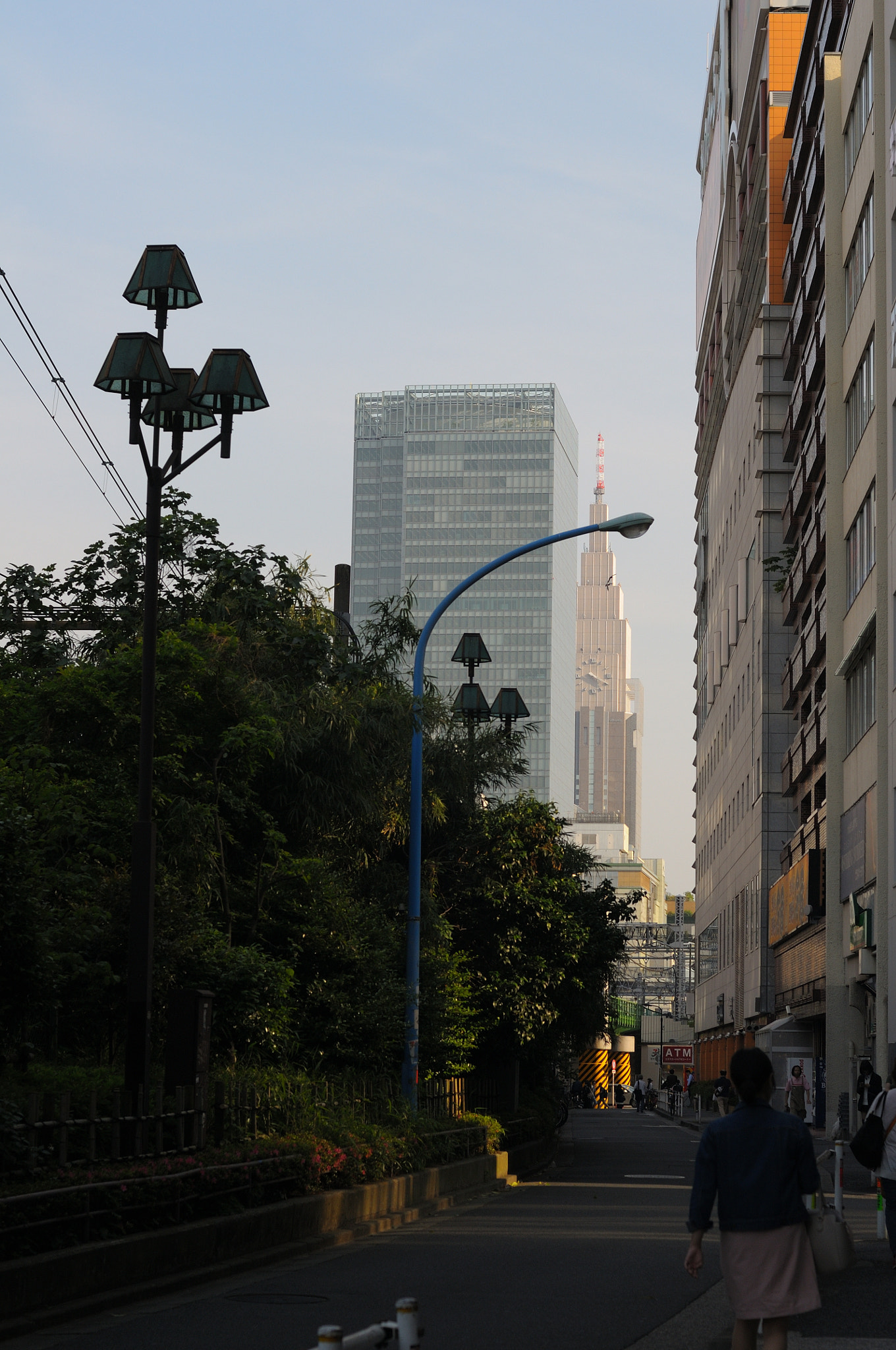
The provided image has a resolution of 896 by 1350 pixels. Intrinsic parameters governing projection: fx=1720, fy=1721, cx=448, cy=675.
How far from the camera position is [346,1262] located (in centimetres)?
1402

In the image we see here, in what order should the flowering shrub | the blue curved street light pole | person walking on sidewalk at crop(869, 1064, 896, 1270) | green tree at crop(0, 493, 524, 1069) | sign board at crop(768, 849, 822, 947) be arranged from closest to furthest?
the flowering shrub, person walking on sidewalk at crop(869, 1064, 896, 1270), green tree at crop(0, 493, 524, 1069), the blue curved street light pole, sign board at crop(768, 849, 822, 947)

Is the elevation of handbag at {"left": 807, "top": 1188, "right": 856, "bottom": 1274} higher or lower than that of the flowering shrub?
higher

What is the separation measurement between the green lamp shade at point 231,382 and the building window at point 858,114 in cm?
2346

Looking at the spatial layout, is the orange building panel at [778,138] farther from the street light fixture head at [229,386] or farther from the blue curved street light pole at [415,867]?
the street light fixture head at [229,386]

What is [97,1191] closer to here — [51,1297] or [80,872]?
[51,1297]

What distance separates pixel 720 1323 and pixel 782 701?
54.0 m

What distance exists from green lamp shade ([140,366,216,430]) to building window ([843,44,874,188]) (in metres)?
23.2

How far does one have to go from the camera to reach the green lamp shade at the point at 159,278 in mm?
15828

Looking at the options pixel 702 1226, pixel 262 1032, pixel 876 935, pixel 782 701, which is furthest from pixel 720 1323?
pixel 782 701

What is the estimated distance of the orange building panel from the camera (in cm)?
6306

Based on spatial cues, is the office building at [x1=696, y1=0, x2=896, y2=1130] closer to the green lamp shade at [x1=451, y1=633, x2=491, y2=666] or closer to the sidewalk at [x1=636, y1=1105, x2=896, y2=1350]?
the green lamp shade at [x1=451, y1=633, x2=491, y2=666]

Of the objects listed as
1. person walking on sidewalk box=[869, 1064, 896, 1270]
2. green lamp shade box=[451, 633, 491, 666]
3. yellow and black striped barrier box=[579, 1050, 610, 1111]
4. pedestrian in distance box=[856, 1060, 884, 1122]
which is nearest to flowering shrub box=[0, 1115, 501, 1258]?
person walking on sidewalk box=[869, 1064, 896, 1270]

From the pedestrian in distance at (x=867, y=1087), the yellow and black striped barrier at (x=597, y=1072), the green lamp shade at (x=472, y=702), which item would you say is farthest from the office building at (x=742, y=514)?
the green lamp shade at (x=472, y=702)

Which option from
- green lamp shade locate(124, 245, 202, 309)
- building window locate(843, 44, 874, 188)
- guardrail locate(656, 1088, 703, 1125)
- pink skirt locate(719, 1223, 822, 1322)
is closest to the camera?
pink skirt locate(719, 1223, 822, 1322)
